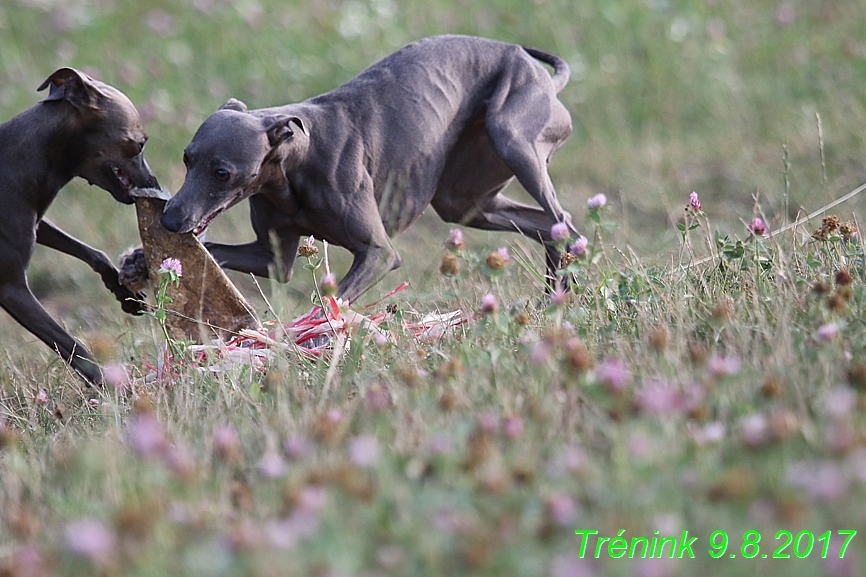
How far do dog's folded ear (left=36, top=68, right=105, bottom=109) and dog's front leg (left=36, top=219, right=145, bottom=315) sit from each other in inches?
22.7

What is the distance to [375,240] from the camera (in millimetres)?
4184

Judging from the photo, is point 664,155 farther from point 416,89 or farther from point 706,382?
point 706,382

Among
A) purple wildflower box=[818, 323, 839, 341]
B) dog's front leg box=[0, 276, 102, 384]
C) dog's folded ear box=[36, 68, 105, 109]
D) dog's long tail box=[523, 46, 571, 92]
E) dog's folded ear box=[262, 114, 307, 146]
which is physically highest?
dog's folded ear box=[36, 68, 105, 109]

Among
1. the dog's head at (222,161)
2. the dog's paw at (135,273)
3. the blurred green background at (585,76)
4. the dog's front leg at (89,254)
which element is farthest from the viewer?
the blurred green background at (585,76)

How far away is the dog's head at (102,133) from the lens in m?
4.10

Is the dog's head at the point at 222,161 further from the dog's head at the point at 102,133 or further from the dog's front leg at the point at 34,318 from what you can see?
the dog's front leg at the point at 34,318

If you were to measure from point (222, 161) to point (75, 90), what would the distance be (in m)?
0.75

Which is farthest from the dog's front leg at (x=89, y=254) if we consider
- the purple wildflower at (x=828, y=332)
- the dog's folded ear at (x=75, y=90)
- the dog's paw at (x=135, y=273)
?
the purple wildflower at (x=828, y=332)

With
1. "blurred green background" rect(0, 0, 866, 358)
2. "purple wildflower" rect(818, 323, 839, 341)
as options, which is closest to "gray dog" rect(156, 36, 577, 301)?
"purple wildflower" rect(818, 323, 839, 341)

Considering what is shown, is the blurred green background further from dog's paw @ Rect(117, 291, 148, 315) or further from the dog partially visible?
the dog partially visible

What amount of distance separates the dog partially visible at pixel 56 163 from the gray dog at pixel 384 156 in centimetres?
40

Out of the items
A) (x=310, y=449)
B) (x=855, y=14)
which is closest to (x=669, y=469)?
(x=310, y=449)

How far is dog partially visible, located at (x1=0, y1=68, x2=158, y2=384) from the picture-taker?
4043 mm

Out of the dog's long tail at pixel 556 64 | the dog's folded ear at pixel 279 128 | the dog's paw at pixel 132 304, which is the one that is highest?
the dog's folded ear at pixel 279 128
